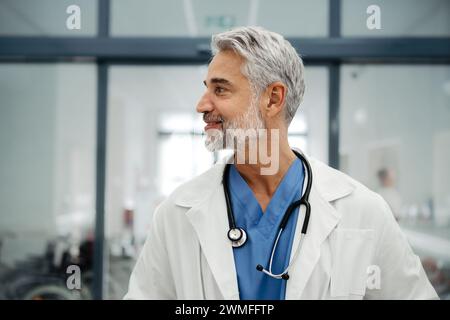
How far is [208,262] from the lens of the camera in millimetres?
584

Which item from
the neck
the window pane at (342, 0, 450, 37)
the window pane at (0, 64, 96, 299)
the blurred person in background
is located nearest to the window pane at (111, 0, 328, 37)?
the window pane at (342, 0, 450, 37)

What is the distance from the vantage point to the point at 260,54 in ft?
1.97

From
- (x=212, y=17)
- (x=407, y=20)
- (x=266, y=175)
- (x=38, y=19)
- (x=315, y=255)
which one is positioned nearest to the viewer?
(x=315, y=255)

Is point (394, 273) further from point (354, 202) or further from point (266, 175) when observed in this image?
point (266, 175)

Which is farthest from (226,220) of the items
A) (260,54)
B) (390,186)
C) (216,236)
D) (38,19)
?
(390,186)

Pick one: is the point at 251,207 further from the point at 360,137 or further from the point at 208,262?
the point at 360,137

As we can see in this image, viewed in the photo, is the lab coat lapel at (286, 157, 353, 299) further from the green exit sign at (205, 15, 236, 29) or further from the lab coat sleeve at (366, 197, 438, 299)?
the green exit sign at (205, 15, 236, 29)

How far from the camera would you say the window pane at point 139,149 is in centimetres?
150

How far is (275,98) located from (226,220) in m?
0.19

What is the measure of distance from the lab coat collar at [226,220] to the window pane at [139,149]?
0.78 meters

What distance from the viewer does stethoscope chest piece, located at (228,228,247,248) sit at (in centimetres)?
59

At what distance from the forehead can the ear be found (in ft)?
0.16

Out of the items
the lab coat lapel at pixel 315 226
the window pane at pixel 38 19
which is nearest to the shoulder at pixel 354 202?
the lab coat lapel at pixel 315 226

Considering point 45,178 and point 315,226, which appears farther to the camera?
point 45,178
